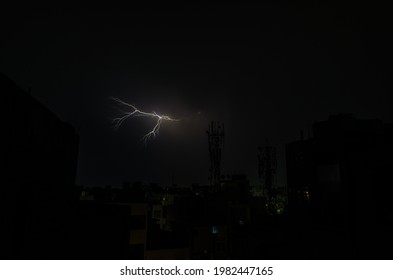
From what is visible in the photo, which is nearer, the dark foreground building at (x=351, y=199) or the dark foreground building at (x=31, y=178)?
the dark foreground building at (x=31, y=178)

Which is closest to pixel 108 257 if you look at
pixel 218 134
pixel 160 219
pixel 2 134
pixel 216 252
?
pixel 2 134

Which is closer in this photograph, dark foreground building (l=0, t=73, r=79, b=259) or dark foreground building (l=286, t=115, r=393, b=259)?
dark foreground building (l=0, t=73, r=79, b=259)

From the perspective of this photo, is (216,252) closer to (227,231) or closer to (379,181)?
(227,231)

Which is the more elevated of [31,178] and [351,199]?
[31,178]
